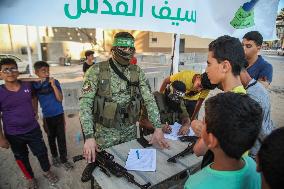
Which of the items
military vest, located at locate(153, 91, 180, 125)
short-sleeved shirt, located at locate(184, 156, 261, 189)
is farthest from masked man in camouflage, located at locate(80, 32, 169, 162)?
short-sleeved shirt, located at locate(184, 156, 261, 189)

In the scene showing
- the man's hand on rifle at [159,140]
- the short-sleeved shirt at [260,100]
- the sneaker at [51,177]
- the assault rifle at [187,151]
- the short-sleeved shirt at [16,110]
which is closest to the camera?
the short-sleeved shirt at [260,100]

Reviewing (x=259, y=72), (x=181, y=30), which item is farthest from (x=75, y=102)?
(x=259, y=72)

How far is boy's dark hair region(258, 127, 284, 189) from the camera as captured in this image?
2.68 feet

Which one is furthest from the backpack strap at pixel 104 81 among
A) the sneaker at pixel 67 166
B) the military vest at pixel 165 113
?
the sneaker at pixel 67 166

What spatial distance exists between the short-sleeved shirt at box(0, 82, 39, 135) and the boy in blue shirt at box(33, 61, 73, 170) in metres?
0.47

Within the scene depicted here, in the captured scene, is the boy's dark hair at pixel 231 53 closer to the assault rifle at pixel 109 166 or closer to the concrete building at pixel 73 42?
the assault rifle at pixel 109 166

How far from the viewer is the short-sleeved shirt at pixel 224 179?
1.02m

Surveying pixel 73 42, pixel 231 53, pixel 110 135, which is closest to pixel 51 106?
pixel 110 135

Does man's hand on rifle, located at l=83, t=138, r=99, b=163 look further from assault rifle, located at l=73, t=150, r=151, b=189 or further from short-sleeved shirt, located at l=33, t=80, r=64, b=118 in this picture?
short-sleeved shirt, located at l=33, t=80, r=64, b=118

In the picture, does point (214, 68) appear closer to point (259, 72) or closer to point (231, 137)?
point (231, 137)

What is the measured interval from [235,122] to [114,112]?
143 cm

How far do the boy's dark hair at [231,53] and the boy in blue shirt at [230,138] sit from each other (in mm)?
556

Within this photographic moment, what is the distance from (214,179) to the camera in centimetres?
103

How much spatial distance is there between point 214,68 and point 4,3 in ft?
5.67
